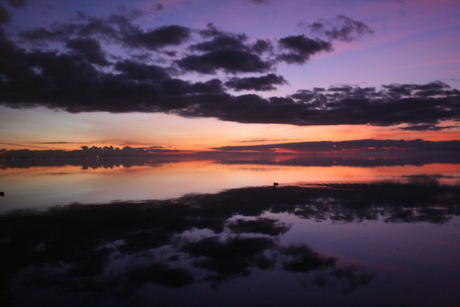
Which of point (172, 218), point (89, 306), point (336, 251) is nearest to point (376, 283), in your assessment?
point (336, 251)

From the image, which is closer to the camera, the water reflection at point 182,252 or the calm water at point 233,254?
the calm water at point 233,254

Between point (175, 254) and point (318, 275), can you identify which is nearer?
point (318, 275)

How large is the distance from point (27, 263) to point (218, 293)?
7235 mm

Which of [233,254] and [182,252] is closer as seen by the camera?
[233,254]

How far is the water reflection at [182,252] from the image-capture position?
8945 millimetres

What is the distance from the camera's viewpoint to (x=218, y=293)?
8.91 metres

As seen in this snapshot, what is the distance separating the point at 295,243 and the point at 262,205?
8.66m

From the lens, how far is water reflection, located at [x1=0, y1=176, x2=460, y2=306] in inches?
352

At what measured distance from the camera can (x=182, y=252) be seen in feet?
39.4

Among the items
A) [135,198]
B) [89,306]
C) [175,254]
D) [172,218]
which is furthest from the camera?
[135,198]

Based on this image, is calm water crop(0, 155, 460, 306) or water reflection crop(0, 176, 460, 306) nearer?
calm water crop(0, 155, 460, 306)

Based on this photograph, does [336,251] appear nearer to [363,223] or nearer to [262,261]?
[262,261]

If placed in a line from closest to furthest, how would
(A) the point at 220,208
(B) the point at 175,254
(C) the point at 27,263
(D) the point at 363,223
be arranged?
(C) the point at 27,263 → (B) the point at 175,254 → (D) the point at 363,223 → (A) the point at 220,208

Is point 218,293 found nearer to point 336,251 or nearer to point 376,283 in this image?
point 376,283
